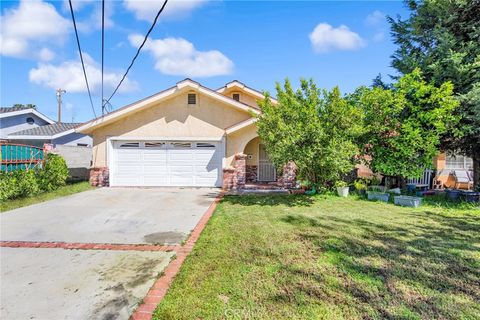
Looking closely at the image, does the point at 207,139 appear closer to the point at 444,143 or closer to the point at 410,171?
the point at 410,171

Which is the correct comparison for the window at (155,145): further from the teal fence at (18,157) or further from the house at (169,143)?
the teal fence at (18,157)

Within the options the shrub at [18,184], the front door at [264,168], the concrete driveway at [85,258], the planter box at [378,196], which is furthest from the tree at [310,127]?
the shrub at [18,184]

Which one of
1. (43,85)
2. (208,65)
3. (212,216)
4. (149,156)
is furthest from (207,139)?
(43,85)

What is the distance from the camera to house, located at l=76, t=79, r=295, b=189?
13453mm

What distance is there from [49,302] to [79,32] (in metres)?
7.57

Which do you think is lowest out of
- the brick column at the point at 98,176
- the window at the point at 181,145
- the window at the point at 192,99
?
the brick column at the point at 98,176

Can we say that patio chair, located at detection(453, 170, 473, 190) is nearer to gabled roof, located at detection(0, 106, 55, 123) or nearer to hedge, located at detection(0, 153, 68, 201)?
hedge, located at detection(0, 153, 68, 201)

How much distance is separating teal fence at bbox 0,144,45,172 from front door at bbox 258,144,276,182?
443 inches

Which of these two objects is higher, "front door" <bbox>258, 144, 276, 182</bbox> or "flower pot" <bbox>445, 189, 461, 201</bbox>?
"front door" <bbox>258, 144, 276, 182</bbox>

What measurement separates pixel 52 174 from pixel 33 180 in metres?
1.33

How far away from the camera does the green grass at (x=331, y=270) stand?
318 cm

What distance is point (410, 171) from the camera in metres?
9.77

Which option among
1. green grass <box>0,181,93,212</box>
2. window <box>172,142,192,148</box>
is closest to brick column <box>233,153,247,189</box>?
window <box>172,142,192,148</box>

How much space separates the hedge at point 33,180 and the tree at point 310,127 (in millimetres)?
9291
